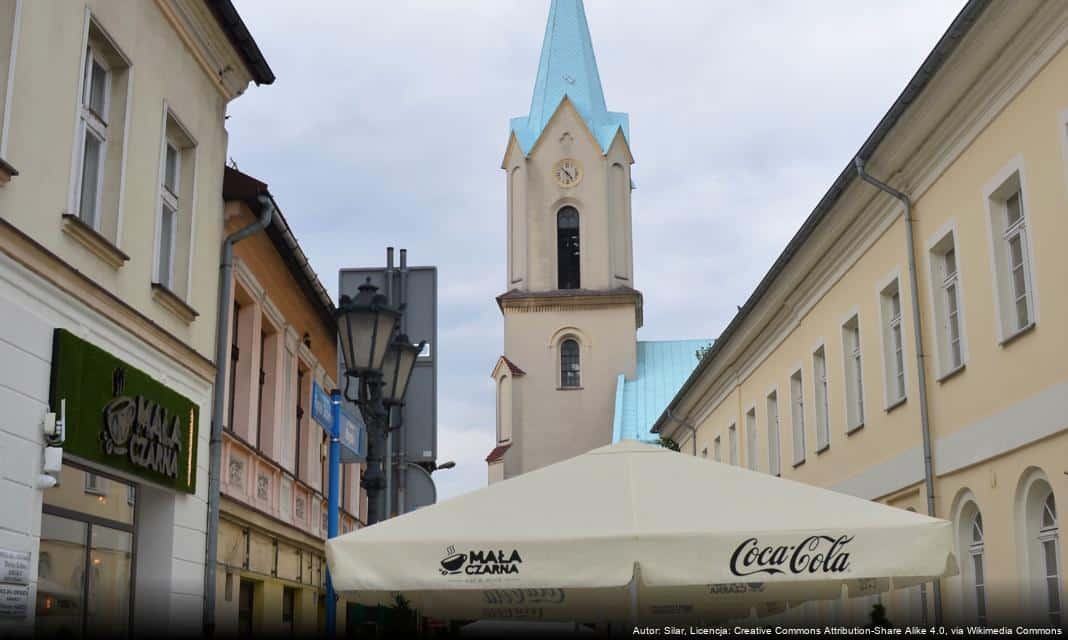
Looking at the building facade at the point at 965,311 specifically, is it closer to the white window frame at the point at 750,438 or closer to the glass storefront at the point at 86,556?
the white window frame at the point at 750,438

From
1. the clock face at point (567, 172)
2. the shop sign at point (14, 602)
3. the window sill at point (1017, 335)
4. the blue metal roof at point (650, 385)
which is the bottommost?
the shop sign at point (14, 602)

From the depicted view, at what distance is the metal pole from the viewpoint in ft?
32.7

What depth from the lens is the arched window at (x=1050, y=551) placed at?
1366cm

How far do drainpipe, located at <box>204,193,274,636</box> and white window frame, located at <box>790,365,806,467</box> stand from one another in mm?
12768

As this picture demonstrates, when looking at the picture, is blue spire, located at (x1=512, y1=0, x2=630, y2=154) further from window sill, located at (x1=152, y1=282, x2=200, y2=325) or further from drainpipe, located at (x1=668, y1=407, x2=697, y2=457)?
window sill, located at (x1=152, y1=282, x2=200, y2=325)

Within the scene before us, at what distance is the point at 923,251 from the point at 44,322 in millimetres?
11145

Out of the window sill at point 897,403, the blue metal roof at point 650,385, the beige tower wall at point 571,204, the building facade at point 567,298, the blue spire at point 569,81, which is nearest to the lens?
the window sill at point 897,403

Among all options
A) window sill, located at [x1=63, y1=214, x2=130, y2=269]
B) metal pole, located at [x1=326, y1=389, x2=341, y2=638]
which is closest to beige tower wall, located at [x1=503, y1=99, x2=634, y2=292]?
window sill, located at [x1=63, y1=214, x2=130, y2=269]

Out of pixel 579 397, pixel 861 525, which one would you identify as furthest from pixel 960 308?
pixel 579 397

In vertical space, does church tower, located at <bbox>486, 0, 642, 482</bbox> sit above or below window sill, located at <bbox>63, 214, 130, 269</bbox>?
above

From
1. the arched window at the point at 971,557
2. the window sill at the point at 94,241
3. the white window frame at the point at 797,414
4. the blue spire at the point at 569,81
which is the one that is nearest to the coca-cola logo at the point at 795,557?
the window sill at the point at 94,241

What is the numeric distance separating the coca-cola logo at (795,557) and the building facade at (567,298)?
47.0 m

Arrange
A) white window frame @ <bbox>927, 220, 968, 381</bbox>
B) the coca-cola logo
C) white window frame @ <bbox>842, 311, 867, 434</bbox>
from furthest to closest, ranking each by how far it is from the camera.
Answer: white window frame @ <bbox>842, 311, 867, 434</bbox> < white window frame @ <bbox>927, 220, 968, 381</bbox> < the coca-cola logo

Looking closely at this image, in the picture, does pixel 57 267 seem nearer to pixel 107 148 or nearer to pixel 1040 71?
pixel 107 148
